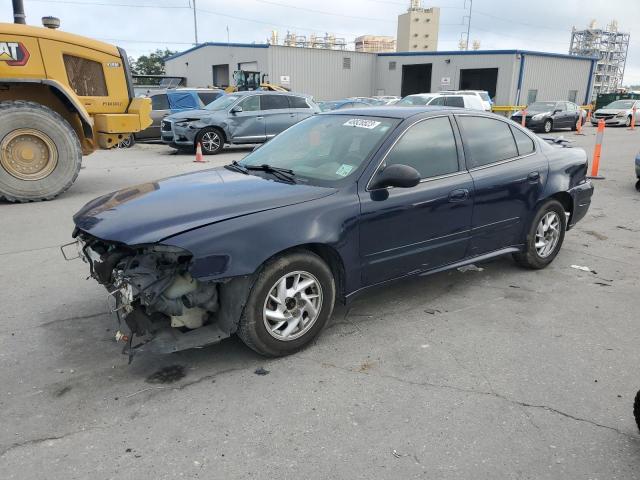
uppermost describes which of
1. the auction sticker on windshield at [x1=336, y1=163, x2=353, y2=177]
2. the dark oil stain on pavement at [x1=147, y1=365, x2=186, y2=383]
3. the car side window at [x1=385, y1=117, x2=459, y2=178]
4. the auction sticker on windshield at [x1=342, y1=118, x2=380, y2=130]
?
the auction sticker on windshield at [x1=342, y1=118, x2=380, y2=130]

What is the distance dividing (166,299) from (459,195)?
7.88ft

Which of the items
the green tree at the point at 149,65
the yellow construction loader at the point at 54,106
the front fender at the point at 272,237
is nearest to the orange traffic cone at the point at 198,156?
the yellow construction loader at the point at 54,106

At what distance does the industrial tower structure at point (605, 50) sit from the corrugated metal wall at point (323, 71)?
109068 mm

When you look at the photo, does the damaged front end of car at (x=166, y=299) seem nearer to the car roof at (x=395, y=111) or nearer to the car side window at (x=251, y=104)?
the car roof at (x=395, y=111)

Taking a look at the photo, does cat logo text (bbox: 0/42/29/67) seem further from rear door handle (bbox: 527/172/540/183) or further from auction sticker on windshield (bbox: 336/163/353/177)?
rear door handle (bbox: 527/172/540/183)

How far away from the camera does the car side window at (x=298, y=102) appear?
15422mm

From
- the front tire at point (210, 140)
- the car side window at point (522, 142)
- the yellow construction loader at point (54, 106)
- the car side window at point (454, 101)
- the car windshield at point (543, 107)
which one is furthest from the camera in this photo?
the car windshield at point (543, 107)

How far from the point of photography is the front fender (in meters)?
3.04

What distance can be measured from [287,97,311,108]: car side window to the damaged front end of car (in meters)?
12.8

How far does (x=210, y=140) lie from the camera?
1417 cm

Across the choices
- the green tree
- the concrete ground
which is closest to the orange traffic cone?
the concrete ground

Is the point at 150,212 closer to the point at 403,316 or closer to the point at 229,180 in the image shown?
the point at 229,180

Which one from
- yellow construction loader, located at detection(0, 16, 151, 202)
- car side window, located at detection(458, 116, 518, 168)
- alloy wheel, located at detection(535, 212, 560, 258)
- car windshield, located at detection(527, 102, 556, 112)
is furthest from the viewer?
car windshield, located at detection(527, 102, 556, 112)

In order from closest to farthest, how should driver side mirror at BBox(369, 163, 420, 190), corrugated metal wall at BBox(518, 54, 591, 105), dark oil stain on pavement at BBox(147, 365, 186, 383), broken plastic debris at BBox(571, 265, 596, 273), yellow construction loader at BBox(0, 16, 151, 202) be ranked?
dark oil stain on pavement at BBox(147, 365, 186, 383) → driver side mirror at BBox(369, 163, 420, 190) → broken plastic debris at BBox(571, 265, 596, 273) → yellow construction loader at BBox(0, 16, 151, 202) → corrugated metal wall at BBox(518, 54, 591, 105)
